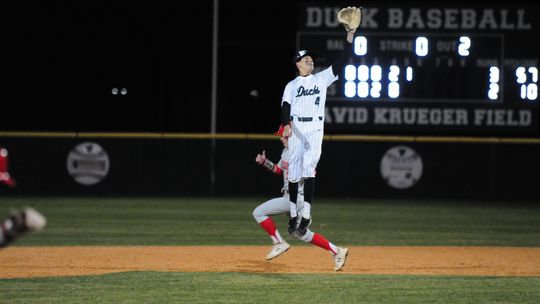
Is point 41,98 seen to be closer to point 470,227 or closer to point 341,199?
point 341,199

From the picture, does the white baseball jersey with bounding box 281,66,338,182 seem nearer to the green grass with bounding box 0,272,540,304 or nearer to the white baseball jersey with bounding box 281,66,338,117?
the white baseball jersey with bounding box 281,66,338,117

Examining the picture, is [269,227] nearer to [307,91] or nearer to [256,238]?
[307,91]

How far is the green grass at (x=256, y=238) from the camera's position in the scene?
7.32 meters

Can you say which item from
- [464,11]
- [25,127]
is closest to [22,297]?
[464,11]

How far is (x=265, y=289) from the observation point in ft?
25.0

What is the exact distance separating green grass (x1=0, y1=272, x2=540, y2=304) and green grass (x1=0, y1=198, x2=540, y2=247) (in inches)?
137

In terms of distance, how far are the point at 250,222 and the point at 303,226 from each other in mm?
6471

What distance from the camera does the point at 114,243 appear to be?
1165 centimetres

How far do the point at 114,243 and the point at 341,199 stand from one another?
848cm

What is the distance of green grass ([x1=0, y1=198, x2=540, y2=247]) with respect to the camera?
40.3ft

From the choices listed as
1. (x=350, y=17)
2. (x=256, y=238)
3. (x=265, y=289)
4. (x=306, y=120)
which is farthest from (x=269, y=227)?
(x=256, y=238)

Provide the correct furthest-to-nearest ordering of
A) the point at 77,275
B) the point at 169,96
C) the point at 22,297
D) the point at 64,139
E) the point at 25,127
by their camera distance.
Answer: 1. the point at 169,96
2. the point at 25,127
3. the point at 64,139
4. the point at 77,275
5. the point at 22,297

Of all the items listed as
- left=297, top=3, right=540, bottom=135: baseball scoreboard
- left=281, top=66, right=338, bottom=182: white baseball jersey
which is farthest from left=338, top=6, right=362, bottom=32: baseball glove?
left=297, top=3, right=540, bottom=135: baseball scoreboard

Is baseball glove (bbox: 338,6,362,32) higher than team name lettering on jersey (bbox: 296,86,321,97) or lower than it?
higher
